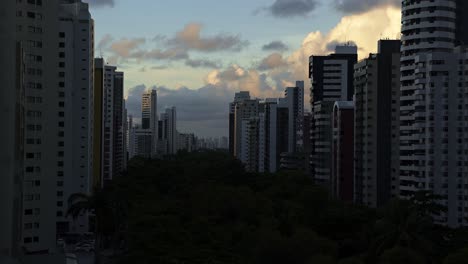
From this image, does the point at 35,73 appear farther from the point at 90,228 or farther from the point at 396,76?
the point at 396,76

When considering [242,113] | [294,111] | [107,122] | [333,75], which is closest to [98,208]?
[333,75]

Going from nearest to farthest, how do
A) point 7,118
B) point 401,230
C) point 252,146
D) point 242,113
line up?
point 7,118, point 401,230, point 252,146, point 242,113

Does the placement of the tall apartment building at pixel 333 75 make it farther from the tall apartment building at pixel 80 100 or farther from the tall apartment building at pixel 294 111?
the tall apartment building at pixel 80 100

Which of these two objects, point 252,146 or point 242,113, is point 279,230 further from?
point 242,113

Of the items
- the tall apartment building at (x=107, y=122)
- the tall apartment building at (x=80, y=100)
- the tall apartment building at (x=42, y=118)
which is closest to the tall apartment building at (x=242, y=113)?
the tall apartment building at (x=107, y=122)

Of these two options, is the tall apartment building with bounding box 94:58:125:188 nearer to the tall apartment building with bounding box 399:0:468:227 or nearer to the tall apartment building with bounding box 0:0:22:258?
the tall apartment building with bounding box 399:0:468:227

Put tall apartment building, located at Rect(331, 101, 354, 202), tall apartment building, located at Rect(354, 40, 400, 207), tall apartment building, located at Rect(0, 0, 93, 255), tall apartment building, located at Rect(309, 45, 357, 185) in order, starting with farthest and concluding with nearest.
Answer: tall apartment building, located at Rect(309, 45, 357, 185)
tall apartment building, located at Rect(331, 101, 354, 202)
tall apartment building, located at Rect(354, 40, 400, 207)
tall apartment building, located at Rect(0, 0, 93, 255)

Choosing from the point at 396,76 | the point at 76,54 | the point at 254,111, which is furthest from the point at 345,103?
the point at 254,111

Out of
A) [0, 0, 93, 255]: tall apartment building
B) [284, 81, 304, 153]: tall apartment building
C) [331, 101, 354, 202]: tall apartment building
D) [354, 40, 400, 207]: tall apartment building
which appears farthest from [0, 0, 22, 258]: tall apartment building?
[284, 81, 304, 153]: tall apartment building
